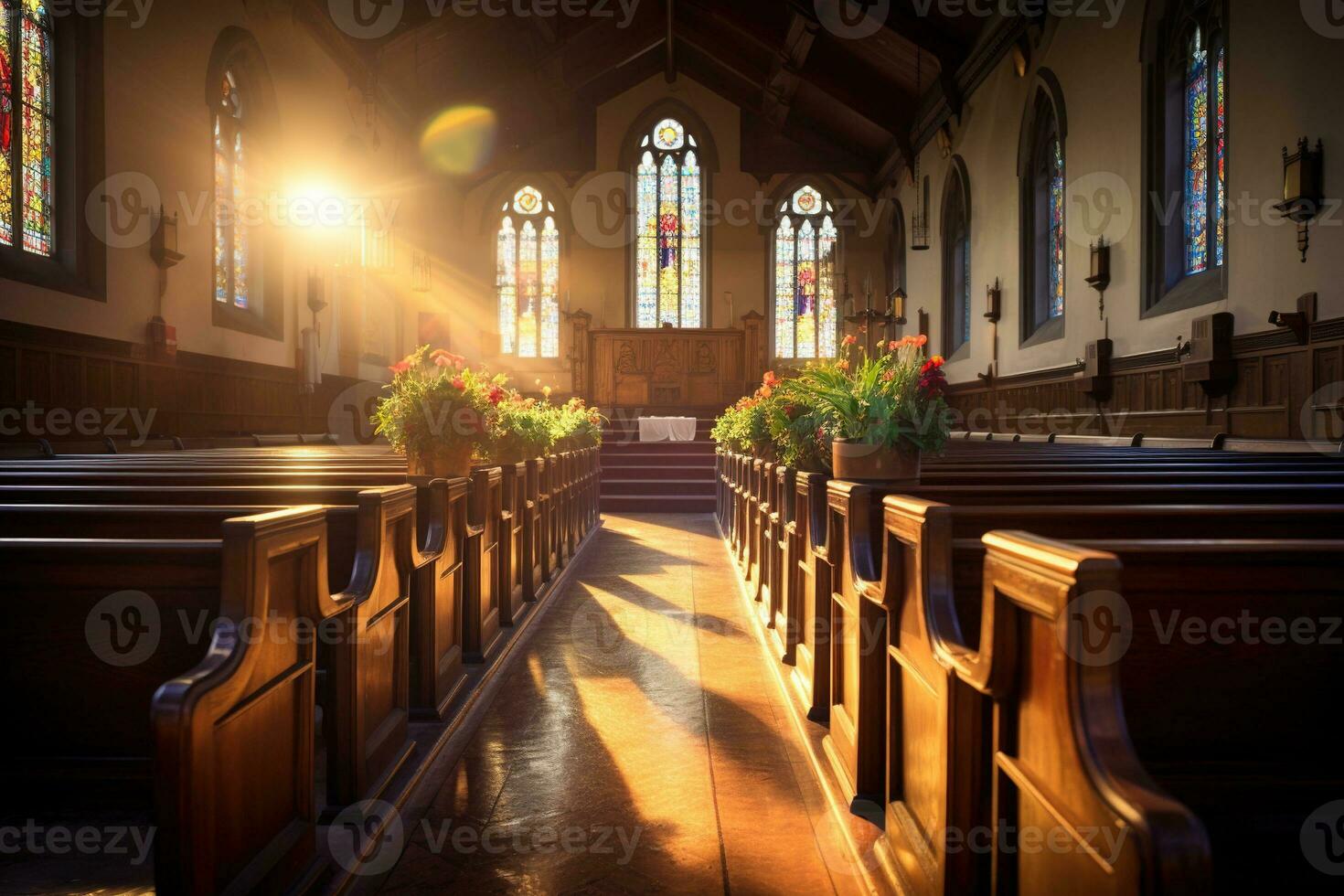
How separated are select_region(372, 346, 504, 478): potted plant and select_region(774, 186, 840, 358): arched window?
13.3m

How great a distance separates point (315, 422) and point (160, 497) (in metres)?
8.78

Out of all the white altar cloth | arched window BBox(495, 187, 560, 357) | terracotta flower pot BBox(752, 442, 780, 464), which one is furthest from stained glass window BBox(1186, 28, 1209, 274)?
arched window BBox(495, 187, 560, 357)

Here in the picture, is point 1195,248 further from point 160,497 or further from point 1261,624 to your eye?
point 160,497

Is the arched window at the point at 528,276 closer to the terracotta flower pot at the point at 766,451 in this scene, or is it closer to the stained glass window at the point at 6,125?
the stained glass window at the point at 6,125

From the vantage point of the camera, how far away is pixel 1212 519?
176 centimetres

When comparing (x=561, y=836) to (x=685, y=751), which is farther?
(x=685, y=751)

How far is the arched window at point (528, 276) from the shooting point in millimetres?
16500

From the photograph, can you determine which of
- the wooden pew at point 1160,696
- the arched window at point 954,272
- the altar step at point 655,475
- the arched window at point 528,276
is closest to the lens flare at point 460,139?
the arched window at point 528,276

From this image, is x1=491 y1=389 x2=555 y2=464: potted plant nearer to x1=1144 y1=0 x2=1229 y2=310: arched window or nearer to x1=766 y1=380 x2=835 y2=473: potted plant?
x1=766 y1=380 x2=835 y2=473: potted plant

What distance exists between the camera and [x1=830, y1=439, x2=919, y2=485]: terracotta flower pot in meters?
2.54

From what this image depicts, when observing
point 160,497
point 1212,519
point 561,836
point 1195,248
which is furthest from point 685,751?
point 1195,248

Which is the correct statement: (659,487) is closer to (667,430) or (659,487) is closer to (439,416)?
(667,430)

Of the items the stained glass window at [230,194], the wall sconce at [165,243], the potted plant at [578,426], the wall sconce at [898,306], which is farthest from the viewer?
the wall sconce at [898,306]

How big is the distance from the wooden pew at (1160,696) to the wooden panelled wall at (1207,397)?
4.77 metres
